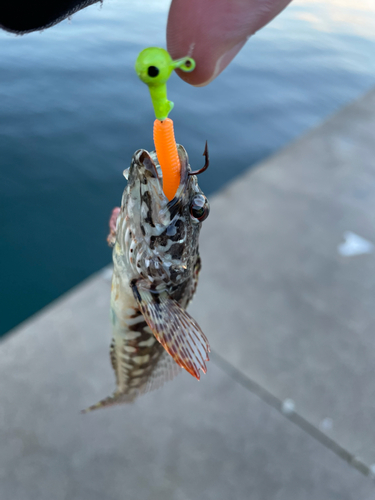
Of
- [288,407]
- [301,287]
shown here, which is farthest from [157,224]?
[301,287]

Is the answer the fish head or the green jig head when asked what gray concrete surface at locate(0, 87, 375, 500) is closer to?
the fish head

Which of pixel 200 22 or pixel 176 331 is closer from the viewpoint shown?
pixel 200 22

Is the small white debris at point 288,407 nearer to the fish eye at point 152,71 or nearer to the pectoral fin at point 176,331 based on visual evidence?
the pectoral fin at point 176,331

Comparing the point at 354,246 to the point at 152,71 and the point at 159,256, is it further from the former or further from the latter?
the point at 152,71

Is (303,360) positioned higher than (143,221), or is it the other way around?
(143,221)

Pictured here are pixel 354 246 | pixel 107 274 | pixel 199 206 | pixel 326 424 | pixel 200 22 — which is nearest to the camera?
pixel 200 22

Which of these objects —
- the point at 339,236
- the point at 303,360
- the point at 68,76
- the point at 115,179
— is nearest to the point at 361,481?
the point at 303,360

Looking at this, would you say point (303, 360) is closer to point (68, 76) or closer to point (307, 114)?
→ point (68, 76)
